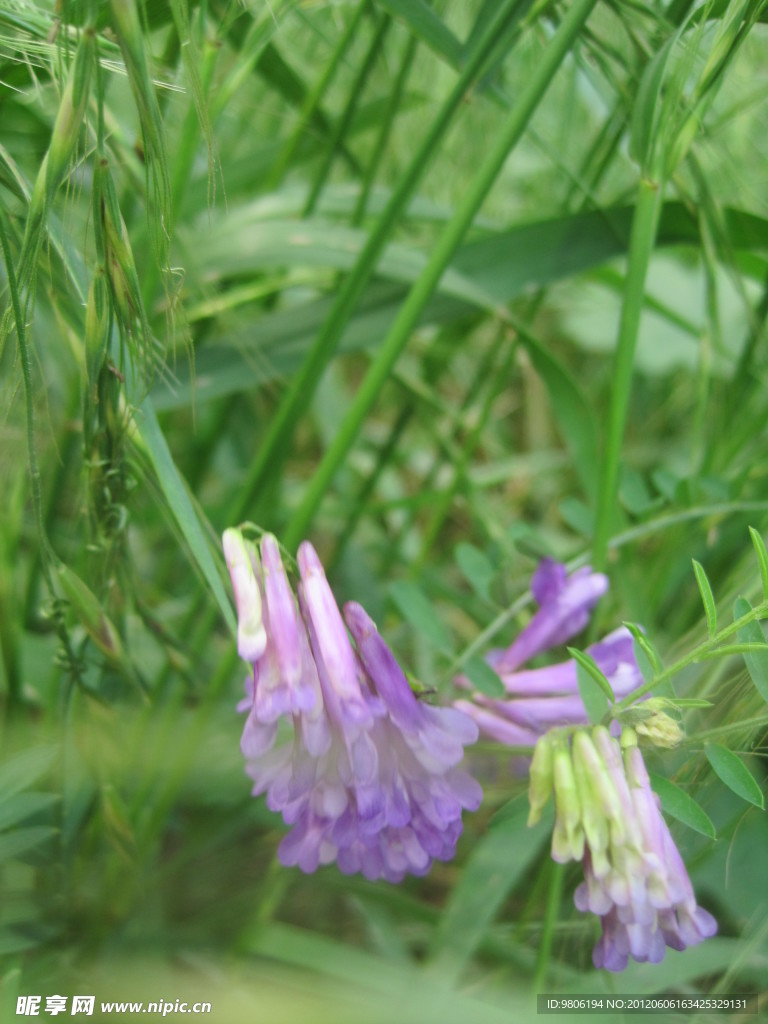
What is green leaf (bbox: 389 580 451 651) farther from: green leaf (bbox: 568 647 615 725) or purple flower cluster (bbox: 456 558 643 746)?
green leaf (bbox: 568 647 615 725)

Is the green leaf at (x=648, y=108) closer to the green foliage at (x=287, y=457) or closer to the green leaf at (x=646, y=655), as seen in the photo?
the green foliage at (x=287, y=457)

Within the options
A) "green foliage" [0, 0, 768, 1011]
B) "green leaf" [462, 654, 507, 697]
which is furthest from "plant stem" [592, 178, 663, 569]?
"green leaf" [462, 654, 507, 697]

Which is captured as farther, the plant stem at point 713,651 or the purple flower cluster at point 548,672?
the purple flower cluster at point 548,672

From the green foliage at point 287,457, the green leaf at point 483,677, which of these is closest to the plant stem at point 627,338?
the green foliage at point 287,457

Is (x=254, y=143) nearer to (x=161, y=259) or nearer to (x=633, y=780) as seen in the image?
(x=161, y=259)

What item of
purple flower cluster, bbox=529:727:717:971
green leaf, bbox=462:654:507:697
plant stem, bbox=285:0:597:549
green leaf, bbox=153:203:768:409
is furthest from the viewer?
green leaf, bbox=153:203:768:409

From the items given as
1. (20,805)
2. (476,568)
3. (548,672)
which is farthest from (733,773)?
(20,805)
